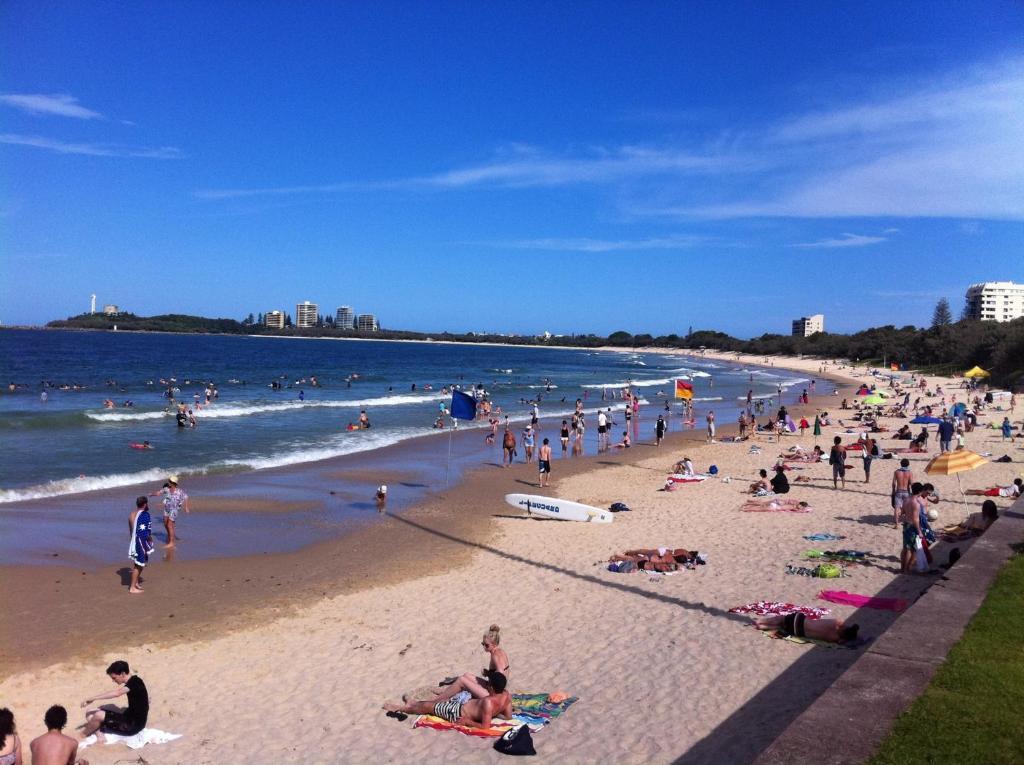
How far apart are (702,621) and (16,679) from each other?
802 cm

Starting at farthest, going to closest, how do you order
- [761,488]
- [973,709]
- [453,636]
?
[761,488], [453,636], [973,709]

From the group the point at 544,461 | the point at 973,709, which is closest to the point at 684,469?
the point at 544,461

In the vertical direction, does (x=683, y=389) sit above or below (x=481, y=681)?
above

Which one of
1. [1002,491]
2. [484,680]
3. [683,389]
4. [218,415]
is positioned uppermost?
[683,389]

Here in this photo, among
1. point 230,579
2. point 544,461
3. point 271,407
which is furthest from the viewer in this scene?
point 271,407

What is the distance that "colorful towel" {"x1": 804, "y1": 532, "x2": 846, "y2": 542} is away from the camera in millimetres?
13289

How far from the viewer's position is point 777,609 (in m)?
9.49

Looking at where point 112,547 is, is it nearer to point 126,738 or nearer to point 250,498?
point 250,498

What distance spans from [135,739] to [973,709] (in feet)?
22.8

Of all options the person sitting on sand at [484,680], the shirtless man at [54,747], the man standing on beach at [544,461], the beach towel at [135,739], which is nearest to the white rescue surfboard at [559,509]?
the man standing on beach at [544,461]

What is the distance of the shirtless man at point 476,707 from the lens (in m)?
6.96

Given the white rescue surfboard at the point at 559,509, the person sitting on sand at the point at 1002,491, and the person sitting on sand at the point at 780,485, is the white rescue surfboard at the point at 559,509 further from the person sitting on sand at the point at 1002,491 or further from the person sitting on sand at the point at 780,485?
the person sitting on sand at the point at 1002,491

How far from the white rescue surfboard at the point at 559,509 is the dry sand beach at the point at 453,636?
0.27 meters

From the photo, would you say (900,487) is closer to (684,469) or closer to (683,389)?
(684,469)
